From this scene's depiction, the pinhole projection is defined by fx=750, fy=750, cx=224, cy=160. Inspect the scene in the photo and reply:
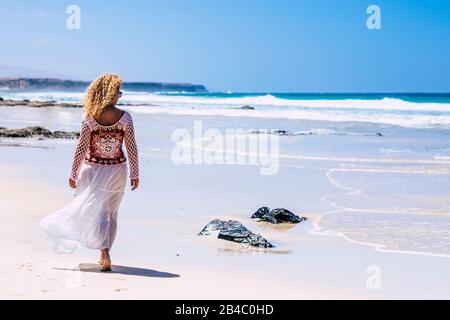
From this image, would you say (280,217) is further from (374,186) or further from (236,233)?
(374,186)

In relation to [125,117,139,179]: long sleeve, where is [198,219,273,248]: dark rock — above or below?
below

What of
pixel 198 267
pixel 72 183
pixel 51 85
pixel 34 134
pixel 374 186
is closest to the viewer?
pixel 72 183

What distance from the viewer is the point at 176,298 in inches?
200

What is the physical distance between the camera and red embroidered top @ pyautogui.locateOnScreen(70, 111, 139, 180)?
231 inches

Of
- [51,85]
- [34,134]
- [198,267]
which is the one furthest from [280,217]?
[51,85]

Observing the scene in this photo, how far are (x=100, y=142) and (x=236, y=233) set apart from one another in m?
1.86

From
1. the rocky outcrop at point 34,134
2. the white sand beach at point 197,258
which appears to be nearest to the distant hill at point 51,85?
the rocky outcrop at point 34,134

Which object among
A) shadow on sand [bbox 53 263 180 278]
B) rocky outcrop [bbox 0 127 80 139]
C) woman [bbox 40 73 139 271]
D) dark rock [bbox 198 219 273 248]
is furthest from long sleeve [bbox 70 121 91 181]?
rocky outcrop [bbox 0 127 80 139]

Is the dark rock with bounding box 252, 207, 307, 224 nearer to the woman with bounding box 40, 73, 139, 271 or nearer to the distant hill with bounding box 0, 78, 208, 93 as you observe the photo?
the woman with bounding box 40, 73, 139, 271

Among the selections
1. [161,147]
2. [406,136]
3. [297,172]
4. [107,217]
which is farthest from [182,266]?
[406,136]

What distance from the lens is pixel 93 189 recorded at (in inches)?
231
